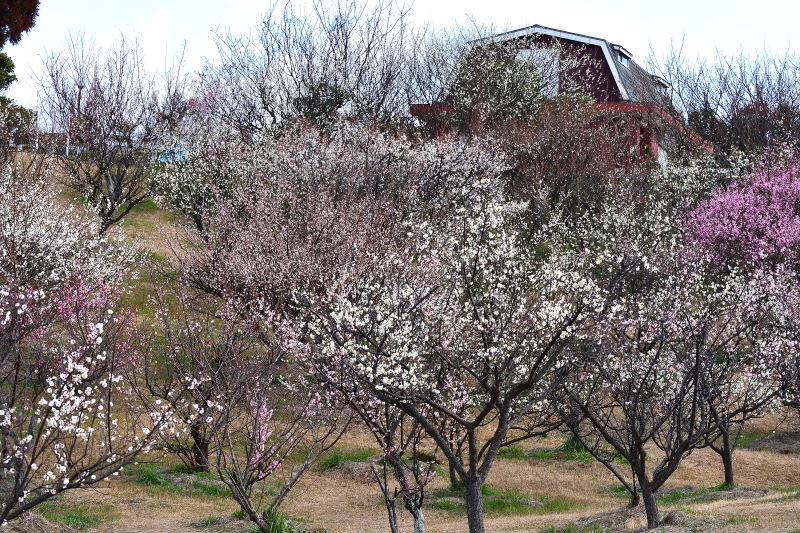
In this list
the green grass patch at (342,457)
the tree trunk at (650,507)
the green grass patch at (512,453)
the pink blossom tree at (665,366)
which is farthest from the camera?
the green grass patch at (512,453)

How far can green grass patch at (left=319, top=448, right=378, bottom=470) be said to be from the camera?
24562mm

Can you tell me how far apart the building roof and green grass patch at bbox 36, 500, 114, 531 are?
36.2 metres

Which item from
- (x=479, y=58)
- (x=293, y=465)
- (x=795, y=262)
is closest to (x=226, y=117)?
(x=479, y=58)

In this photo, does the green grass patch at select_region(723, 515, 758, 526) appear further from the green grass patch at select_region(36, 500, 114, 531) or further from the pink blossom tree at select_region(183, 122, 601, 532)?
the green grass patch at select_region(36, 500, 114, 531)

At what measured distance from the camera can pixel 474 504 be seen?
45.8 ft

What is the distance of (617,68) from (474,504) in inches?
1628

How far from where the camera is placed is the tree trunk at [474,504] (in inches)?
548

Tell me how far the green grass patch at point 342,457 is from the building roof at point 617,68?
3012 cm

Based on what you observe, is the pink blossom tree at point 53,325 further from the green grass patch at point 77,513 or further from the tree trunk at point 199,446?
the tree trunk at point 199,446

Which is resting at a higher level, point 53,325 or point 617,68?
point 617,68

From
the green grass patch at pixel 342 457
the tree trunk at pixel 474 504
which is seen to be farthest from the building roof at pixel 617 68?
the tree trunk at pixel 474 504

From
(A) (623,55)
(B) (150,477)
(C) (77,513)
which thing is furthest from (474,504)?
(A) (623,55)

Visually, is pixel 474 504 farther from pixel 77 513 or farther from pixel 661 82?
pixel 661 82

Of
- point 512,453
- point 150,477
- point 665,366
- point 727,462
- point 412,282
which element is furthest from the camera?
point 512,453
